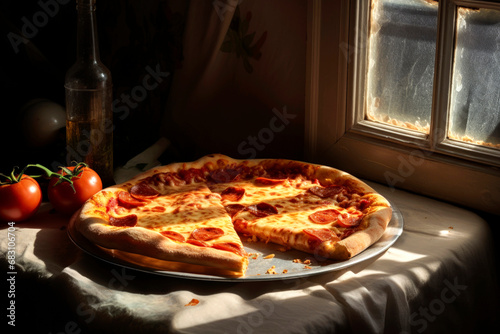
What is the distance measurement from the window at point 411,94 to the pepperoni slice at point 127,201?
0.57 meters

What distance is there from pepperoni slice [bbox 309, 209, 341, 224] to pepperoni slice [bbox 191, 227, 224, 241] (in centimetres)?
22

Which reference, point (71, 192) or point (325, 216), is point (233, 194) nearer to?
point (325, 216)

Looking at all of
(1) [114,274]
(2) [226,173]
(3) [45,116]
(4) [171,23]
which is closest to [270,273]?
(1) [114,274]

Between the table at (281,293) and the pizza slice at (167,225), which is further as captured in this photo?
the pizza slice at (167,225)

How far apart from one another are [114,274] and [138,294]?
0.10 metres

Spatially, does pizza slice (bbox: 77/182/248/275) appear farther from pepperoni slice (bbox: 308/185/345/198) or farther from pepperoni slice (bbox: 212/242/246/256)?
pepperoni slice (bbox: 308/185/345/198)

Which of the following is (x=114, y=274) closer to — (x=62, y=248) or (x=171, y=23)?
(x=62, y=248)

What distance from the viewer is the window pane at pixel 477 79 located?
1515 millimetres

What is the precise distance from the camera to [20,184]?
1521 millimetres

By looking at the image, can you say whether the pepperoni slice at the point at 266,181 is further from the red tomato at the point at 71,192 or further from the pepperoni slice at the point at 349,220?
the red tomato at the point at 71,192

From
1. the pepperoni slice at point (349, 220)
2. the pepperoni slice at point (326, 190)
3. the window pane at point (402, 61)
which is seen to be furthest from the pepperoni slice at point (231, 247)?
the window pane at point (402, 61)

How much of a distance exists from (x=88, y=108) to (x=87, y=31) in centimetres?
20

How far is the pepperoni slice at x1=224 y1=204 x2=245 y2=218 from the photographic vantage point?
1.57 m

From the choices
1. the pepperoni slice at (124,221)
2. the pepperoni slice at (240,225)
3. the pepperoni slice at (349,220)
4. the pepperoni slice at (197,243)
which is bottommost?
the pepperoni slice at (240,225)
